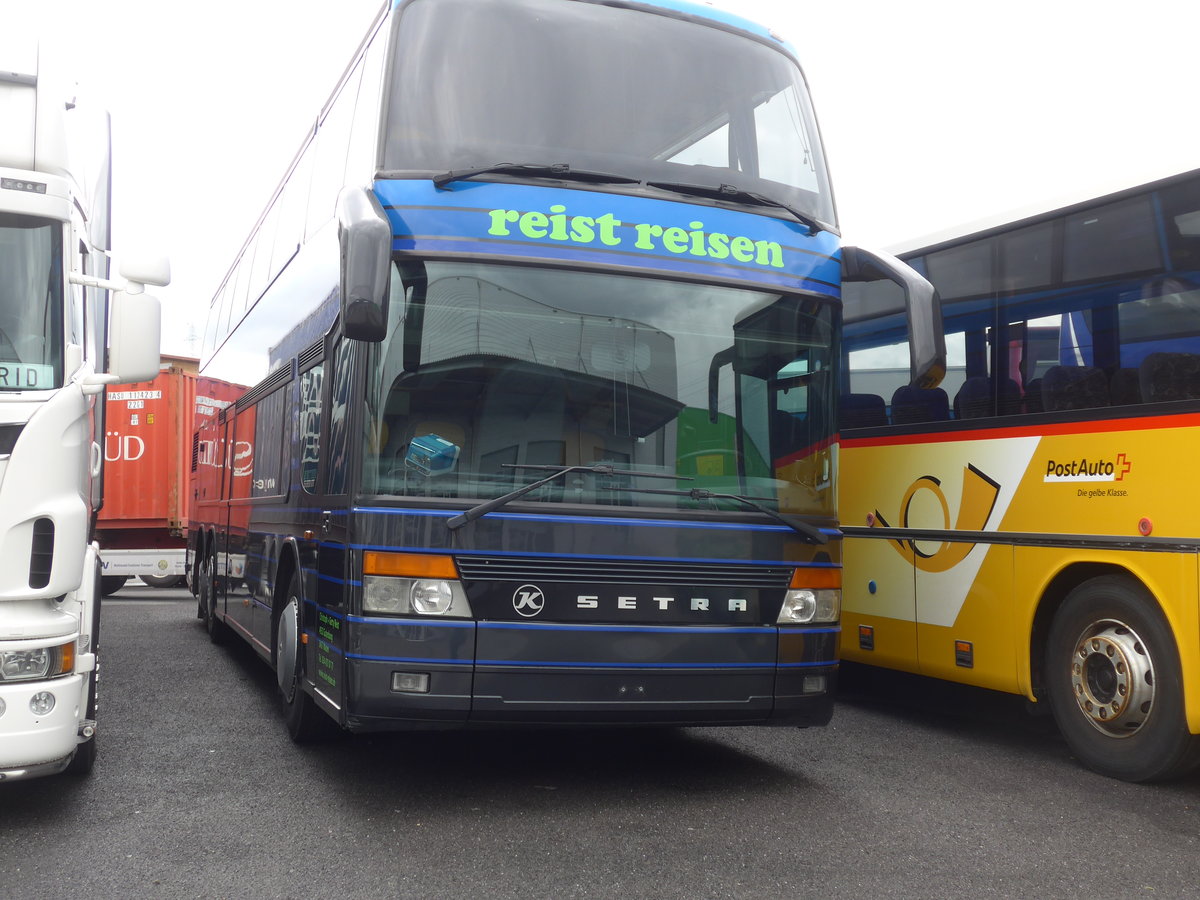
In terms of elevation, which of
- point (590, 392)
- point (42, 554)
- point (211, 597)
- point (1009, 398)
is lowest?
point (211, 597)

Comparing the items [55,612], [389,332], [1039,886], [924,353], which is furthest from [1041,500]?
[55,612]

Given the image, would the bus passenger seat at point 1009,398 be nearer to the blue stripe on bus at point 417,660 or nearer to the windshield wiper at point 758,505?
the windshield wiper at point 758,505

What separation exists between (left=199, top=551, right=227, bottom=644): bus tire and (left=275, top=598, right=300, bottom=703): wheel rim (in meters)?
4.51

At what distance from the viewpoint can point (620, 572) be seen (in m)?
5.68

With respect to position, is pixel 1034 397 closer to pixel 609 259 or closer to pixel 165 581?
Answer: pixel 609 259

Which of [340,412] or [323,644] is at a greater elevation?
[340,412]

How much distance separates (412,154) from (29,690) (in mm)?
2859

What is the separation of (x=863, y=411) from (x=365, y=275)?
4.62 m

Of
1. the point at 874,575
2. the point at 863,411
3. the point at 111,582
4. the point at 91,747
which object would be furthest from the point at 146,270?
the point at 111,582

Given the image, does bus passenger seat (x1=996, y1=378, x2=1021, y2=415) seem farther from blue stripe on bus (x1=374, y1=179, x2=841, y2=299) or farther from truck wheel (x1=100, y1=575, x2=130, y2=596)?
truck wheel (x1=100, y1=575, x2=130, y2=596)

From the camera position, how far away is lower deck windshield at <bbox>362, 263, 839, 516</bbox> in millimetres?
5586

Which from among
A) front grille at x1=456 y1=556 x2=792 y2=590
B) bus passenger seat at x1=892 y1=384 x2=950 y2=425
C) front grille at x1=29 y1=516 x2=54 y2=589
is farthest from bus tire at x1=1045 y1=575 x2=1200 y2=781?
front grille at x1=29 y1=516 x2=54 y2=589

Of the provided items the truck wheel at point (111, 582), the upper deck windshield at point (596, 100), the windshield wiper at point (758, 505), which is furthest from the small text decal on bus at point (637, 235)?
the truck wheel at point (111, 582)

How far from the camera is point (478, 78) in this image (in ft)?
19.9
